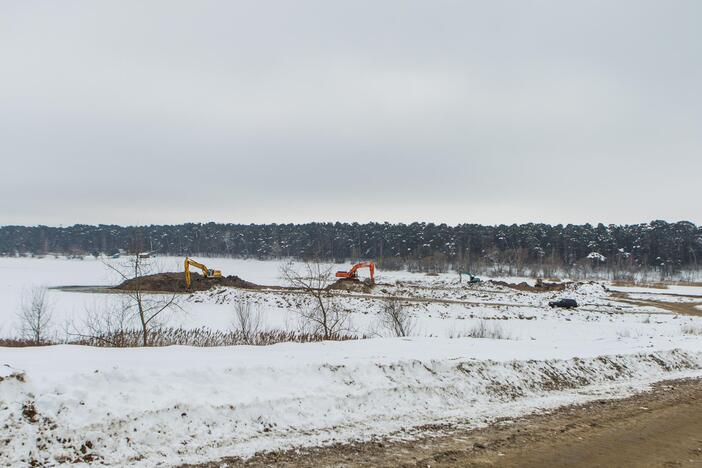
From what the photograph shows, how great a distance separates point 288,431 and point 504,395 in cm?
498

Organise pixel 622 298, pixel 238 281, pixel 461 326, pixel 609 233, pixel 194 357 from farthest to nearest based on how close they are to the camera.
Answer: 1. pixel 609 233
2. pixel 238 281
3. pixel 622 298
4. pixel 461 326
5. pixel 194 357

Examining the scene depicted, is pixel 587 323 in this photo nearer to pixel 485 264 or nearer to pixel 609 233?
pixel 485 264

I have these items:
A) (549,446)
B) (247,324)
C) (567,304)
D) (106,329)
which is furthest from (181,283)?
(549,446)

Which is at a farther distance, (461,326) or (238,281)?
(238,281)

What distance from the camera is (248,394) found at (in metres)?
7.87

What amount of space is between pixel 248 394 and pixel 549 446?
4.54 m

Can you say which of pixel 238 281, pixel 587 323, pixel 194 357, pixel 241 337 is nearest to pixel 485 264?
pixel 238 281

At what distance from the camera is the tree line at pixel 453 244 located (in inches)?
3912

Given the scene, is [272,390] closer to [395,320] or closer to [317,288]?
[395,320]

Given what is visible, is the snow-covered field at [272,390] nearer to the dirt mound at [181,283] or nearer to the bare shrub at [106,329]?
the bare shrub at [106,329]

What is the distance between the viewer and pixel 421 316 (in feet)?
112

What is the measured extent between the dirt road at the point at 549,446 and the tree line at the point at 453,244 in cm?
6920

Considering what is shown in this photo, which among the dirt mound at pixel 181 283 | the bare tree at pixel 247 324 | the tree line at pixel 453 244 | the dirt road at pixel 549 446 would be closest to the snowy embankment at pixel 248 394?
the dirt road at pixel 549 446

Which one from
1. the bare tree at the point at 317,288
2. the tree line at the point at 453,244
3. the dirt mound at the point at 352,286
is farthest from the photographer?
the tree line at the point at 453,244
